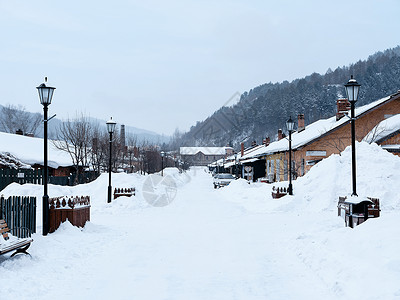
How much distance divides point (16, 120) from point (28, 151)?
174ft

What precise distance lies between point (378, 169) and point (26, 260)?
15.1 meters

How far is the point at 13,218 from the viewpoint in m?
10.2

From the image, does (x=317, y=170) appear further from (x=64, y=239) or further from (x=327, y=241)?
(x=64, y=239)

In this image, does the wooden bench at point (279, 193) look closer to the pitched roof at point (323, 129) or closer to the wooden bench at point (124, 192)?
the pitched roof at point (323, 129)

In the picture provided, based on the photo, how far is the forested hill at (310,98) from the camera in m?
114

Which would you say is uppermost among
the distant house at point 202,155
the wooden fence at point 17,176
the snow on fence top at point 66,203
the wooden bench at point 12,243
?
the distant house at point 202,155

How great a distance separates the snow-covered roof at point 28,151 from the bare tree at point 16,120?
4232 cm

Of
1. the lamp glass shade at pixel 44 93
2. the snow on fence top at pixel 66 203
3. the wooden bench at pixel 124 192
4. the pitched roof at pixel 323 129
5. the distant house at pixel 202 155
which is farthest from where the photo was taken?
the distant house at pixel 202 155

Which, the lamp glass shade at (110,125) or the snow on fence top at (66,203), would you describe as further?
the lamp glass shade at (110,125)

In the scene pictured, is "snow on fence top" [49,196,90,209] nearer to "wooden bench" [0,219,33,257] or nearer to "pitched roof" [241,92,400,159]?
"wooden bench" [0,219,33,257]

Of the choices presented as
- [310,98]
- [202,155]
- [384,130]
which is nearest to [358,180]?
[384,130]

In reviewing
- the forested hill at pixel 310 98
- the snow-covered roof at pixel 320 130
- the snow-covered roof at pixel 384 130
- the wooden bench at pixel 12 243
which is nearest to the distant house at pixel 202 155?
the forested hill at pixel 310 98

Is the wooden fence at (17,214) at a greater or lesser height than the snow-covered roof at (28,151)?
lesser

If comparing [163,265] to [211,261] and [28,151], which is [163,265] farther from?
[28,151]
